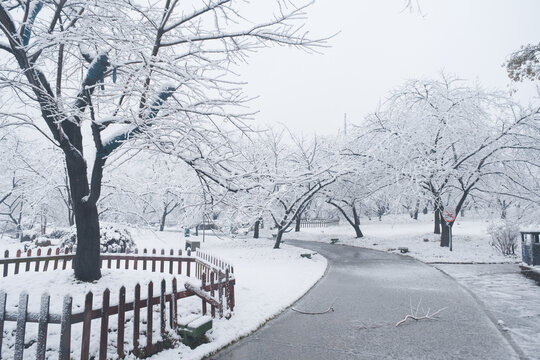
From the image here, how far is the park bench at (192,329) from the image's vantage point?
4.70m

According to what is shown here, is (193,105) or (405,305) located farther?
(405,305)

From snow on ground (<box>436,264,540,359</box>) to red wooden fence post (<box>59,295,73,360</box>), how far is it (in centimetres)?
615

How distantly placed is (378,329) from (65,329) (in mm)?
4891

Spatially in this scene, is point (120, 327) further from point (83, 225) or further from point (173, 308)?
point (83, 225)

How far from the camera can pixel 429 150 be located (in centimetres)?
1739

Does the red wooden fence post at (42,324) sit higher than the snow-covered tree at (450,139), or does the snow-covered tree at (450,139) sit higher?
the snow-covered tree at (450,139)

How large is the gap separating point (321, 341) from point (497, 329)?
10.7ft

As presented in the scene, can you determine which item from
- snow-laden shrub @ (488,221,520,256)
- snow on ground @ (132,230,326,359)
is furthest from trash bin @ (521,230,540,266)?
snow on ground @ (132,230,326,359)

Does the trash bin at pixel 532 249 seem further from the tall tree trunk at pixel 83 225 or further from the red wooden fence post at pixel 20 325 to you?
the red wooden fence post at pixel 20 325

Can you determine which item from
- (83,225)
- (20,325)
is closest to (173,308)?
(20,325)

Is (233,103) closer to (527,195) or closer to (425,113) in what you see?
(425,113)

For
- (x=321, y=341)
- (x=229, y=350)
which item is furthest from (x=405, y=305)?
(x=229, y=350)

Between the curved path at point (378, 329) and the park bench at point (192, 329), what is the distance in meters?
0.44

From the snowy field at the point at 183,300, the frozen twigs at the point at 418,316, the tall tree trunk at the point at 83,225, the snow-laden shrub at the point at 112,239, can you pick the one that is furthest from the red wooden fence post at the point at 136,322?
Result: the snow-laden shrub at the point at 112,239
